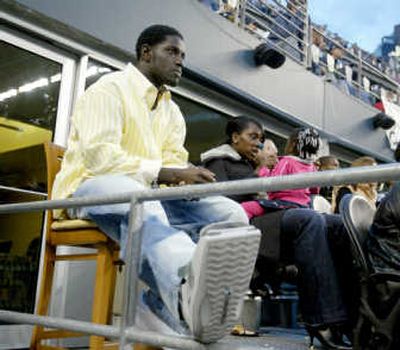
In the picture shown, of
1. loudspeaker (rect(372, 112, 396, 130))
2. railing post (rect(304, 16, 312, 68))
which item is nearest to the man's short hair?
railing post (rect(304, 16, 312, 68))

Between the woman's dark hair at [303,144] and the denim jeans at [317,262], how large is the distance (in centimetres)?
59

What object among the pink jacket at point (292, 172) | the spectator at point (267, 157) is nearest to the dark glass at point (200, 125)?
the spectator at point (267, 157)

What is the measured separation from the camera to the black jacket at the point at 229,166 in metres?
2.21

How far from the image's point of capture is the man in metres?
1.02

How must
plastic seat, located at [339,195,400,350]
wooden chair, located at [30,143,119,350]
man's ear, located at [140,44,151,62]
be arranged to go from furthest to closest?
1. man's ear, located at [140,44,151,62]
2. wooden chair, located at [30,143,119,350]
3. plastic seat, located at [339,195,400,350]

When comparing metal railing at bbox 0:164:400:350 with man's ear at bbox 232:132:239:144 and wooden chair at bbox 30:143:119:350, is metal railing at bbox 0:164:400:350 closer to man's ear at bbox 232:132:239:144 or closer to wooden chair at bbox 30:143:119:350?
wooden chair at bbox 30:143:119:350

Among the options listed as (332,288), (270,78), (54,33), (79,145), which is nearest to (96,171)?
(79,145)

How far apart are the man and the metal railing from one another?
1.4 inches

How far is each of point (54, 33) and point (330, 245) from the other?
77.5 inches

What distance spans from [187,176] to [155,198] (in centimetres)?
23

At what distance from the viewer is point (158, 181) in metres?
1.48

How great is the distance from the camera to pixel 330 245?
1.74 metres

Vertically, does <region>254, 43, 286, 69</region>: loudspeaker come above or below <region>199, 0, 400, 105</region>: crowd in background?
below

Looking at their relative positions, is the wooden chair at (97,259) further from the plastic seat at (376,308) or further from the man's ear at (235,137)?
the man's ear at (235,137)
